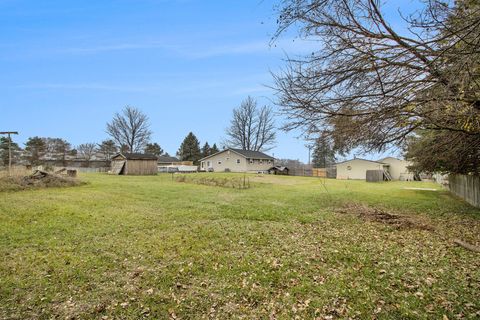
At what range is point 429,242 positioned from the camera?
6246mm

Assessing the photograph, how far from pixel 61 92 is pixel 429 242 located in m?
21.1

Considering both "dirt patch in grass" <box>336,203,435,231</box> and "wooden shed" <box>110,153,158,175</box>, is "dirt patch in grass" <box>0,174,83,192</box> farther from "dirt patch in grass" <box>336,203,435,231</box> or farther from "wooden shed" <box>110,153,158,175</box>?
"wooden shed" <box>110,153,158,175</box>

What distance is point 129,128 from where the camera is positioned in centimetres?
4897

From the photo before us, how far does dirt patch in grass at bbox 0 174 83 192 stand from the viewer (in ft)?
41.0

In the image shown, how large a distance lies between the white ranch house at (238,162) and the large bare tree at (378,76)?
36344mm

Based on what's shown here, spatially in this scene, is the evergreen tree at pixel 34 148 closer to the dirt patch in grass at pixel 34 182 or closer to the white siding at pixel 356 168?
the dirt patch in grass at pixel 34 182

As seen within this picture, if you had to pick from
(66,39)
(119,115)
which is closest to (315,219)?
(66,39)

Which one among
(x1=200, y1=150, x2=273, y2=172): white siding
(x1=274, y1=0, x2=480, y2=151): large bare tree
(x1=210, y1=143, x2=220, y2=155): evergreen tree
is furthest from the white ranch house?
(x1=274, y1=0, x2=480, y2=151): large bare tree

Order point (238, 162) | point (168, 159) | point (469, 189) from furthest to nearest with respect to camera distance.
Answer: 1. point (168, 159)
2. point (238, 162)
3. point (469, 189)

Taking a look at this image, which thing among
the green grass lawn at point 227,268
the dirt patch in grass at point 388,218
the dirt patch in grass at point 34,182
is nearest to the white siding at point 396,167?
the dirt patch in grass at point 388,218

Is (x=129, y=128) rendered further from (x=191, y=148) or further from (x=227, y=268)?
(x=227, y=268)

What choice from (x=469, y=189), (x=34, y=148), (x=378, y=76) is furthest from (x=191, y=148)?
(x=378, y=76)

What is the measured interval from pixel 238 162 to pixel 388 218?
34132 millimetres

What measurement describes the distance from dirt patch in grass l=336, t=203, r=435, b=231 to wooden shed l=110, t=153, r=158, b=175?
27.4 m
